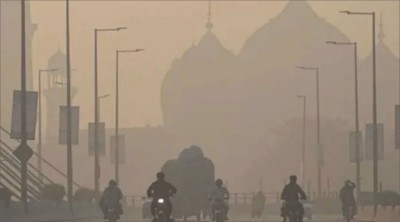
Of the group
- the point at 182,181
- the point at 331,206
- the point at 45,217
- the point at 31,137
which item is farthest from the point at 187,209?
the point at 331,206

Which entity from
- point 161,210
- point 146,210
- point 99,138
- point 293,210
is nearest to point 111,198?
point 293,210

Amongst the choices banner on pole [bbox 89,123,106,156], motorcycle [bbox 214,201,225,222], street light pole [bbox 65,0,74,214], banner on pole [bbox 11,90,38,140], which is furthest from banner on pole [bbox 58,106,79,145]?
motorcycle [bbox 214,201,225,222]

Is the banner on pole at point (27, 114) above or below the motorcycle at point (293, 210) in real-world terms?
above

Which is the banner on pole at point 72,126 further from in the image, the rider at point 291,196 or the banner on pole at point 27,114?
the rider at point 291,196

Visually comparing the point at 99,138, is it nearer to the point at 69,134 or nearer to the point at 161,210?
the point at 69,134

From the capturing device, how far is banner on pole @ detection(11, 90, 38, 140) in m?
70.8

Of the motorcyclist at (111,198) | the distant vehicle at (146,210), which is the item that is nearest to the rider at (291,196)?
the motorcyclist at (111,198)

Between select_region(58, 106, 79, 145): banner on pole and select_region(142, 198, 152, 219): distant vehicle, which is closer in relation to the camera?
select_region(142, 198, 152, 219): distant vehicle

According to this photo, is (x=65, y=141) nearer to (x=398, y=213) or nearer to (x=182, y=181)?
(x=182, y=181)

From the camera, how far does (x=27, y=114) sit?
71250mm

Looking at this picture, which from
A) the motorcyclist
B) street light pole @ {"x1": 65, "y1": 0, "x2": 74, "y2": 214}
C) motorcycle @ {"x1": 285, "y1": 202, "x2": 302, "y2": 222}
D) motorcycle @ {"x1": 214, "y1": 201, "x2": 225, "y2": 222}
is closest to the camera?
motorcycle @ {"x1": 285, "y1": 202, "x2": 302, "y2": 222}

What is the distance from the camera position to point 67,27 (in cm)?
8400

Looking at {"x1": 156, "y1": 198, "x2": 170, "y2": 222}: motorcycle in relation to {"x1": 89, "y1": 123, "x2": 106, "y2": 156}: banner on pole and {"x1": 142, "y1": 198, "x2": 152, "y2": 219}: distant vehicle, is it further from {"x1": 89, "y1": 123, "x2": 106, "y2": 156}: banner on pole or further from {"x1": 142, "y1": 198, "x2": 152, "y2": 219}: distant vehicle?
{"x1": 89, "y1": 123, "x2": 106, "y2": 156}: banner on pole

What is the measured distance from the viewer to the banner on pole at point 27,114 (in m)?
70.8
